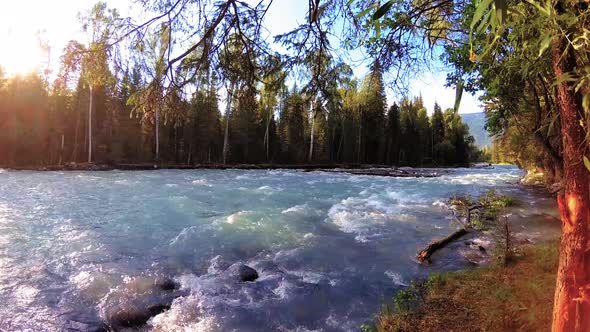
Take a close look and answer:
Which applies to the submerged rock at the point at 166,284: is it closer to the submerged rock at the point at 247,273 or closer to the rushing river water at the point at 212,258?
the rushing river water at the point at 212,258

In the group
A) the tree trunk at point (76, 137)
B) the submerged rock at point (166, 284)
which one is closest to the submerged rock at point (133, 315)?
the submerged rock at point (166, 284)

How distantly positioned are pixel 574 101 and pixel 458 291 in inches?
147

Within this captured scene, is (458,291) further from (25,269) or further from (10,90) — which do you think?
(10,90)

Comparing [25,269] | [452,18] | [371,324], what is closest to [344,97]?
[452,18]

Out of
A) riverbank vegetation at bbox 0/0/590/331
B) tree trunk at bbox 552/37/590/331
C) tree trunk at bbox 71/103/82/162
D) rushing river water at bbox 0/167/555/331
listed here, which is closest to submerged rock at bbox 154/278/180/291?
rushing river water at bbox 0/167/555/331

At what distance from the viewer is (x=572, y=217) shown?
73.7 inches

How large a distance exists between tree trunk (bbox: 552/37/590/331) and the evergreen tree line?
1.70 feet

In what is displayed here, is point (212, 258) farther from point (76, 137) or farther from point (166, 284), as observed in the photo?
point (76, 137)

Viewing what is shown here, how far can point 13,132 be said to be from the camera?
2872 centimetres

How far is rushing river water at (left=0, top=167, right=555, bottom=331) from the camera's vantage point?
4.97m

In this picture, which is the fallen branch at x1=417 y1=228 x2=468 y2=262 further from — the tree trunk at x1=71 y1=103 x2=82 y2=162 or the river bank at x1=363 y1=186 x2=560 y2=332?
the tree trunk at x1=71 y1=103 x2=82 y2=162

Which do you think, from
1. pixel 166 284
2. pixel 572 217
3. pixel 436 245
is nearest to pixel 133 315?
pixel 166 284

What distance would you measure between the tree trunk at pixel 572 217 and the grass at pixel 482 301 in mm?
1549

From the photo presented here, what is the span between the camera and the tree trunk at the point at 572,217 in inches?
69.8
